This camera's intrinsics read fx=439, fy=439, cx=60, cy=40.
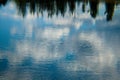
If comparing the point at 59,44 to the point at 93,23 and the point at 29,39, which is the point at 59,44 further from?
the point at 93,23

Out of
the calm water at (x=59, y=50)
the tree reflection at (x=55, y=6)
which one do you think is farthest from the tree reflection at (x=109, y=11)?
the calm water at (x=59, y=50)

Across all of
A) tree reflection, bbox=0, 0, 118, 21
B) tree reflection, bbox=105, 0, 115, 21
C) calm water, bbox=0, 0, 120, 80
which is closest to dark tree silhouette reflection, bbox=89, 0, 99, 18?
tree reflection, bbox=0, 0, 118, 21

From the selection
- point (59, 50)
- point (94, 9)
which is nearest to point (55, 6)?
point (94, 9)

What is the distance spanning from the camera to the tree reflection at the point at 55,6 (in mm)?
105188

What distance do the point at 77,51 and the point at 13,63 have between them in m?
9.97

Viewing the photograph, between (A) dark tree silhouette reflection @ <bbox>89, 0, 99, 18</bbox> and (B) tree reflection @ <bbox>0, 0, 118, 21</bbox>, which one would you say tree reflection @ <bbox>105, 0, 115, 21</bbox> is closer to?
(B) tree reflection @ <bbox>0, 0, 118, 21</bbox>

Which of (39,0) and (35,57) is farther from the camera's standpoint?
(39,0)

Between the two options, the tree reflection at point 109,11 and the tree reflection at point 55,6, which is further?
the tree reflection at point 55,6

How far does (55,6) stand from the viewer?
123 m

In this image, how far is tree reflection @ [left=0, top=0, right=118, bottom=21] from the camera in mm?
105188

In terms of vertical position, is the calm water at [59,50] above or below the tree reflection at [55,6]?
below

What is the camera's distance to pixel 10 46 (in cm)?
5562

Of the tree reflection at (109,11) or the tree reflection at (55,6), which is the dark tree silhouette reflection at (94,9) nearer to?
the tree reflection at (55,6)

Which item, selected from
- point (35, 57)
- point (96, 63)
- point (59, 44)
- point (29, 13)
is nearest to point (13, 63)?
point (35, 57)
